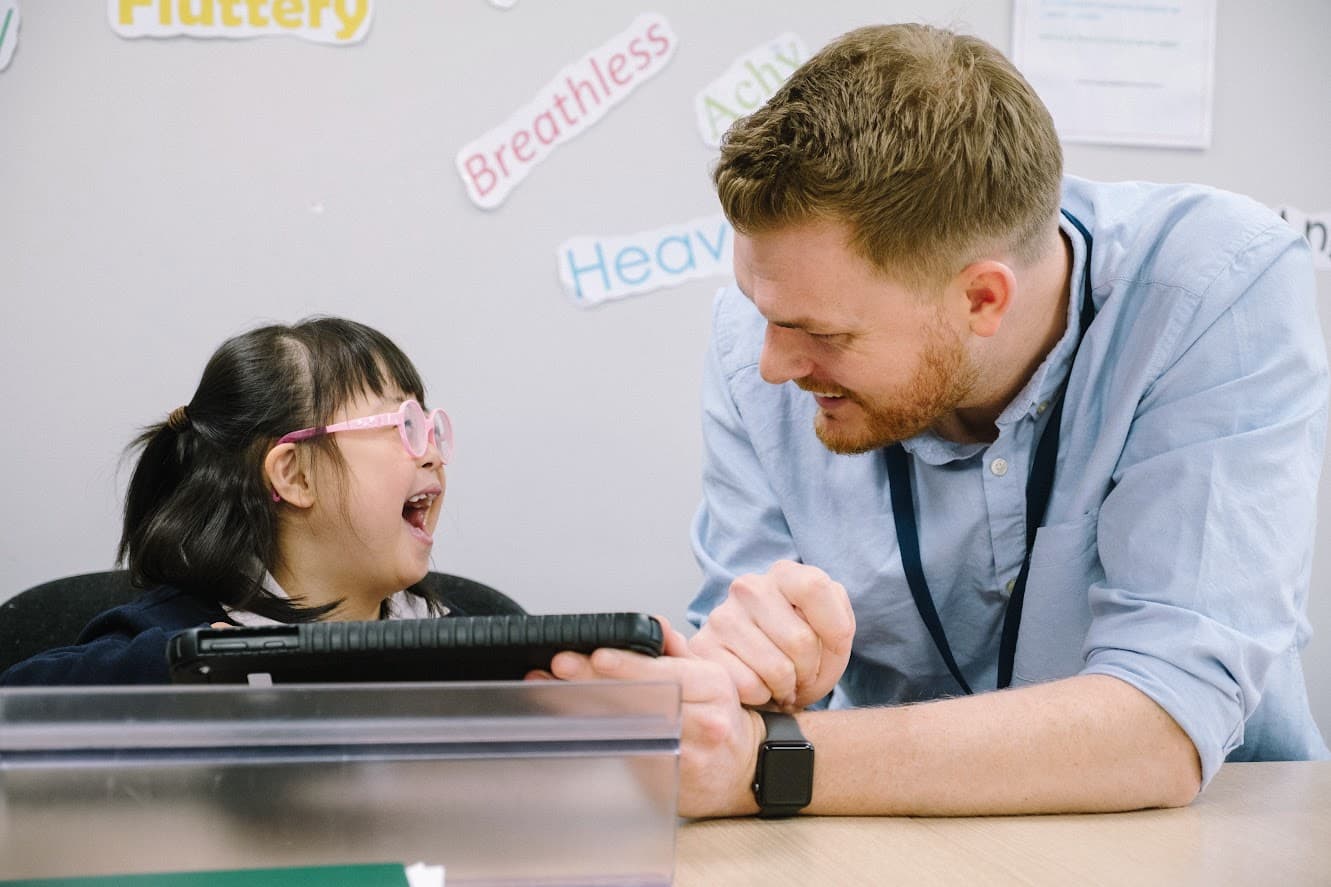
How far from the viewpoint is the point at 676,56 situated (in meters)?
2.03

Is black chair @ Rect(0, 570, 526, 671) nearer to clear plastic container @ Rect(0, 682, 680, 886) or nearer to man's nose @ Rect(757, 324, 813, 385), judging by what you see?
man's nose @ Rect(757, 324, 813, 385)

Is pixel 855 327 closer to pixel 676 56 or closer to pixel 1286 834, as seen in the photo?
pixel 1286 834

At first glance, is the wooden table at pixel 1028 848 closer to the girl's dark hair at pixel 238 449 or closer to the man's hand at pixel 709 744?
the man's hand at pixel 709 744

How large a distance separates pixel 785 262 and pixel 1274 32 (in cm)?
154

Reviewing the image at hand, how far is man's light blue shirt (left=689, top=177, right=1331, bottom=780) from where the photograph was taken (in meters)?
1.03

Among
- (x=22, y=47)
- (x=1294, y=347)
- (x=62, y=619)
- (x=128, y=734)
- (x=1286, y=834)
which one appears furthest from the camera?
(x=22, y=47)

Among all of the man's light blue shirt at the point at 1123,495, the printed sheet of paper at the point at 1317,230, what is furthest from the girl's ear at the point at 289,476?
the printed sheet of paper at the point at 1317,230

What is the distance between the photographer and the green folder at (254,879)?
589 mm

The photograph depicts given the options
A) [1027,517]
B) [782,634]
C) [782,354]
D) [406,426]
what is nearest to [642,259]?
[406,426]

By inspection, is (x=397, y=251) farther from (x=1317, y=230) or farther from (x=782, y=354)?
(x=1317, y=230)

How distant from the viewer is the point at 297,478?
1598mm

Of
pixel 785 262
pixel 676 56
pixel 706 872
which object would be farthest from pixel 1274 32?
pixel 706 872

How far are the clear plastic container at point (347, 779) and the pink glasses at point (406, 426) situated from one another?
1016 millimetres

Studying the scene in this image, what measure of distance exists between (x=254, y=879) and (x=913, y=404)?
32.1 inches
